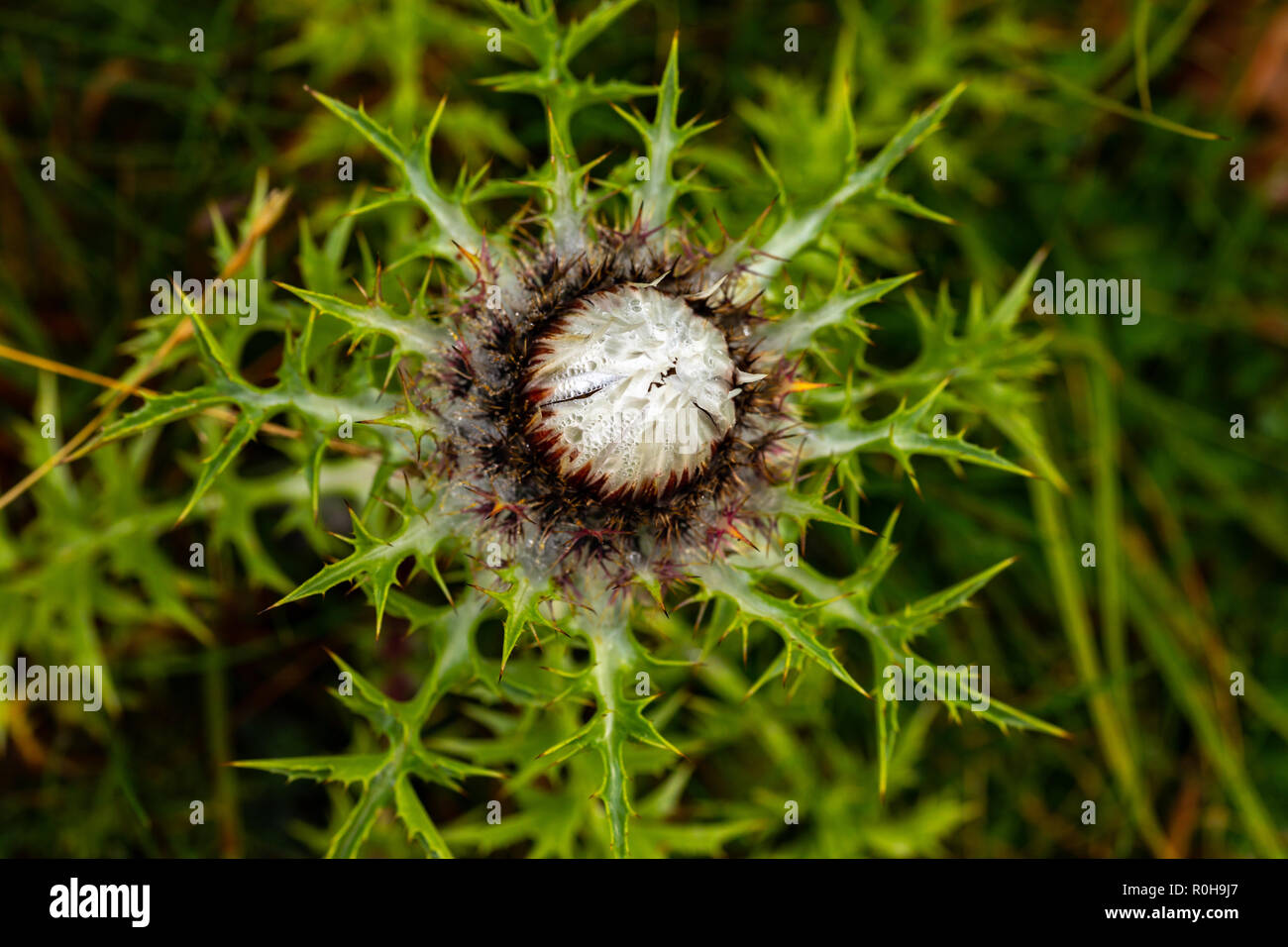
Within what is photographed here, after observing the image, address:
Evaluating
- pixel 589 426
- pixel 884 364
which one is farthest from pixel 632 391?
pixel 884 364

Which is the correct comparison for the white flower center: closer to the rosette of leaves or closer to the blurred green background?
the rosette of leaves

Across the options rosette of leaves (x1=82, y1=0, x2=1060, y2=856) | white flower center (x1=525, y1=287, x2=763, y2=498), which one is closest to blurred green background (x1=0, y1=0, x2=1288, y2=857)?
rosette of leaves (x1=82, y1=0, x2=1060, y2=856)

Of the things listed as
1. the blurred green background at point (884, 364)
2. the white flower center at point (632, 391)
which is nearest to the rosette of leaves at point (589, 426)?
the white flower center at point (632, 391)

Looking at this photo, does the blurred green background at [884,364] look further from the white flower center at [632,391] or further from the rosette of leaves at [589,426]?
the white flower center at [632,391]

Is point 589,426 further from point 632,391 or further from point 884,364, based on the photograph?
point 884,364

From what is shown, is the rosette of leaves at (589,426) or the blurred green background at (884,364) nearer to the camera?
the rosette of leaves at (589,426)
